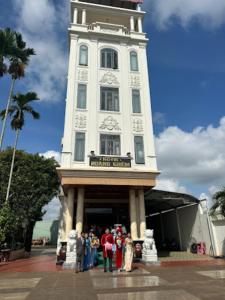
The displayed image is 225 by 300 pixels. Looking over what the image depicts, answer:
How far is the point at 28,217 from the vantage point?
75.2ft

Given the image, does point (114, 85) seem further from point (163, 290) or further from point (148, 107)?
point (163, 290)

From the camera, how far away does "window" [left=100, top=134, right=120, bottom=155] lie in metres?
16.5

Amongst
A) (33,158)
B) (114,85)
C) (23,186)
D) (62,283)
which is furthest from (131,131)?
(33,158)

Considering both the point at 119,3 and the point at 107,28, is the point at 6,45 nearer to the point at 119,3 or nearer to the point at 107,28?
the point at 107,28

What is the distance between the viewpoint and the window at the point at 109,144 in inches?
648

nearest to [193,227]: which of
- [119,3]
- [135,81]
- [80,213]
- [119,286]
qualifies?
[80,213]

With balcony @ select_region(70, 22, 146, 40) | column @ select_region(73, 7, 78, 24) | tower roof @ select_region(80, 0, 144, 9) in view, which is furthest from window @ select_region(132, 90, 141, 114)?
tower roof @ select_region(80, 0, 144, 9)

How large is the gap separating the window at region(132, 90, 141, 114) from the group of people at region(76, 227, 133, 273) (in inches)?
349

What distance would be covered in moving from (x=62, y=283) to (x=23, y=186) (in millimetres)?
16130

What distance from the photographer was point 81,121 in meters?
16.8

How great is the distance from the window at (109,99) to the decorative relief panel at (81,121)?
1.58 metres

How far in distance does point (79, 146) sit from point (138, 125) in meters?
4.41

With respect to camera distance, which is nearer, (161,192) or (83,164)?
(83,164)

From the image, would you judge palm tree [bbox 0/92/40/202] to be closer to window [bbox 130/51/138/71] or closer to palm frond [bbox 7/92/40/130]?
palm frond [bbox 7/92/40/130]
